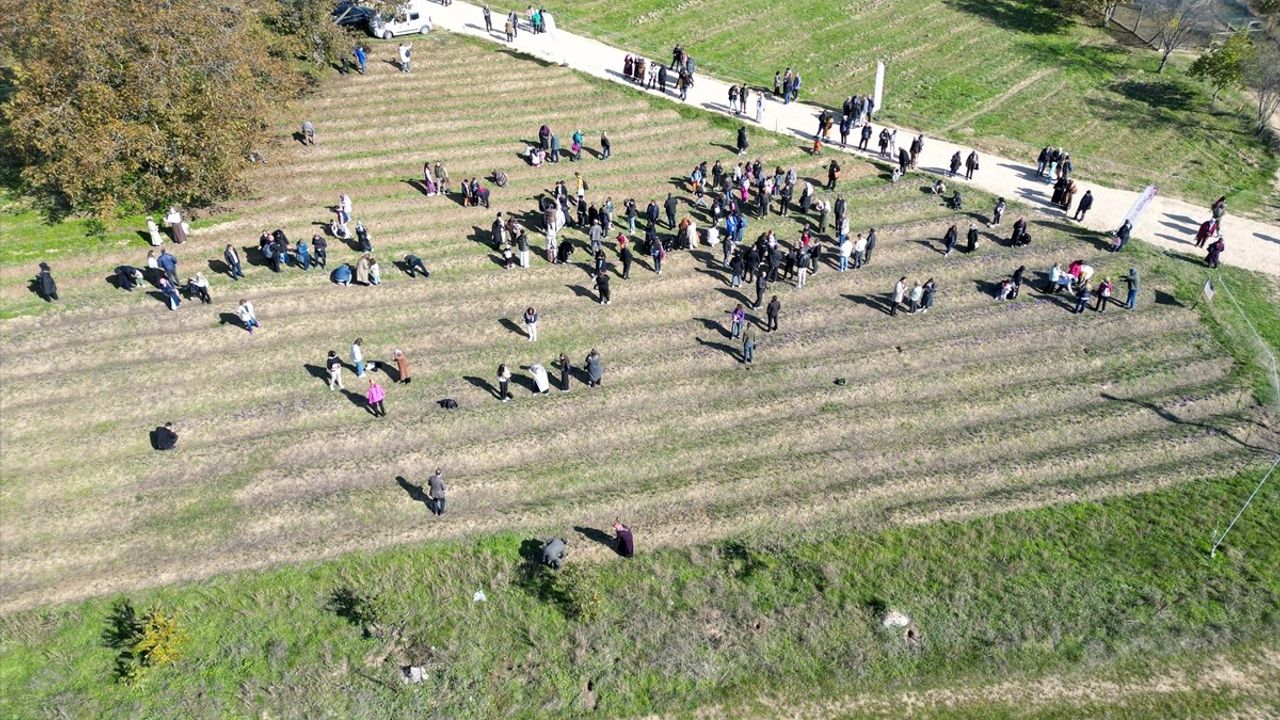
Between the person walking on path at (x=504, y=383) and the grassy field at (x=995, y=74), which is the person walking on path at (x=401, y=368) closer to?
the person walking on path at (x=504, y=383)

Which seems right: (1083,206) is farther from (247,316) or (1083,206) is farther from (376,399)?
(247,316)

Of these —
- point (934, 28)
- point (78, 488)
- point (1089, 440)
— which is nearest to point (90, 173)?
point (78, 488)

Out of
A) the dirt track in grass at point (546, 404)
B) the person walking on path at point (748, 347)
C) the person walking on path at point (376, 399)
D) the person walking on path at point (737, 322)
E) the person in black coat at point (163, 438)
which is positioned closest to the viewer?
the dirt track in grass at point (546, 404)

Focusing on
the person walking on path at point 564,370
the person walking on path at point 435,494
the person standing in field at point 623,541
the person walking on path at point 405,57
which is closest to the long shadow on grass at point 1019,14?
the person walking on path at point 405,57

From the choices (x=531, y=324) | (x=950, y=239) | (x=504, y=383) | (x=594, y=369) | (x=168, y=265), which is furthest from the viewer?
(x=950, y=239)

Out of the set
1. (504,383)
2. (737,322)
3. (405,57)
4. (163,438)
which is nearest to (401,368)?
(504,383)

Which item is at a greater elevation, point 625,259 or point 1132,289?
point 625,259
